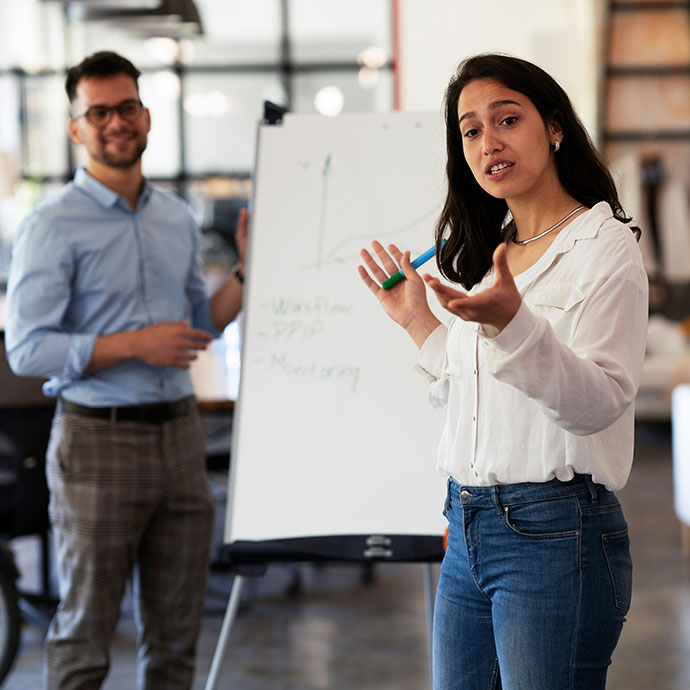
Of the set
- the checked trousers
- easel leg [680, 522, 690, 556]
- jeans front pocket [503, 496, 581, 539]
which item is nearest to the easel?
the checked trousers

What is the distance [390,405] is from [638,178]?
19.2ft

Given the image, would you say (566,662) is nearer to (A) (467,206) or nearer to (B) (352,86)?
(A) (467,206)

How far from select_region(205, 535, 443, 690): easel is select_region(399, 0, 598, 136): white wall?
198 inches

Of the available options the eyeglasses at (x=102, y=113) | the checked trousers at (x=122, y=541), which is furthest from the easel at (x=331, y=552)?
the eyeglasses at (x=102, y=113)

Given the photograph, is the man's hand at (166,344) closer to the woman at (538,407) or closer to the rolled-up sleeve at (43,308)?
the rolled-up sleeve at (43,308)

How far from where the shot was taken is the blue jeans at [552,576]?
1.16 m

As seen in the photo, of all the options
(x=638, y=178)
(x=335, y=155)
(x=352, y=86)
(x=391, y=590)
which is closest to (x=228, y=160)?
(x=352, y=86)

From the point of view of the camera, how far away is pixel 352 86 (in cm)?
803

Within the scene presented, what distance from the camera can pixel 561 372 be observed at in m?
1.01

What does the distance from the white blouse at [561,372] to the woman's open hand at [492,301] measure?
0.01 meters

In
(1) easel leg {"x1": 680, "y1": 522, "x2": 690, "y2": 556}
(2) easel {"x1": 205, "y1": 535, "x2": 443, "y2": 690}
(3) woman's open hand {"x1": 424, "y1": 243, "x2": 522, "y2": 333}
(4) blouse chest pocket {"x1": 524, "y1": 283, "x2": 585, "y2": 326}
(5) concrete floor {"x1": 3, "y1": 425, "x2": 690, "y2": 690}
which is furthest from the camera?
(1) easel leg {"x1": 680, "y1": 522, "x2": 690, "y2": 556}

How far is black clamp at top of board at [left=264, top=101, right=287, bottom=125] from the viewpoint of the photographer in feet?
7.04

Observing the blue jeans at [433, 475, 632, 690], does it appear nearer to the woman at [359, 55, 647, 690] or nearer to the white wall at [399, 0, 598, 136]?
the woman at [359, 55, 647, 690]

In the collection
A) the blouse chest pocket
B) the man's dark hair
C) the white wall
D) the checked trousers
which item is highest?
the white wall
